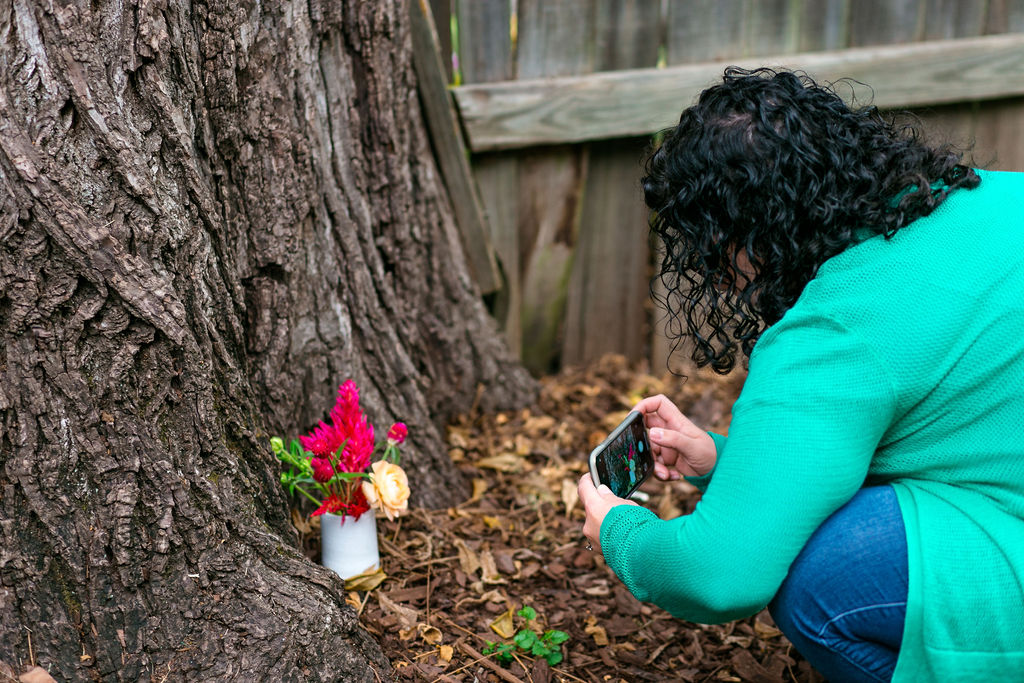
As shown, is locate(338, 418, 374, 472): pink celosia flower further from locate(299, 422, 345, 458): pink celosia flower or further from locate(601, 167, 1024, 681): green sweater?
locate(601, 167, 1024, 681): green sweater

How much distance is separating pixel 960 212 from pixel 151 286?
1369 mm

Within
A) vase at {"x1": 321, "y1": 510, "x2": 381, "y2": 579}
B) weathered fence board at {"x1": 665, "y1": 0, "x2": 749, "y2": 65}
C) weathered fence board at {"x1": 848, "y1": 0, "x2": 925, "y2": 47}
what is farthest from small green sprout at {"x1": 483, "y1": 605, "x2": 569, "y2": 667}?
weathered fence board at {"x1": 848, "y1": 0, "x2": 925, "y2": 47}

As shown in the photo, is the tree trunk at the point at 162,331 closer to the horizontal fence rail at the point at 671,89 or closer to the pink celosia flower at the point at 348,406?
the pink celosia flower at the point at 348,406

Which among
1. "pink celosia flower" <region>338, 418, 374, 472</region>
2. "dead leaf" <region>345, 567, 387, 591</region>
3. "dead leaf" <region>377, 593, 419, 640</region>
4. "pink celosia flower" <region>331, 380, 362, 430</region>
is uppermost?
"pink celosia flower" <region>331, 380, 362, 430</region>

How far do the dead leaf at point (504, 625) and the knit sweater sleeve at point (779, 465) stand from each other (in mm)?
662

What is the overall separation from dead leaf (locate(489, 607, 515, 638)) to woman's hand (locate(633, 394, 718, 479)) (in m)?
0.48

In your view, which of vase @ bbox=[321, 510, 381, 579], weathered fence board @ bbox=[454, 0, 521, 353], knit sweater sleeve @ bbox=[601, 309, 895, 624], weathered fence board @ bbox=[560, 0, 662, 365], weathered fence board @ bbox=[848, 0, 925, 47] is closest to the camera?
knit sweater sleeve @ bbox=[601, 309, 895, 624]

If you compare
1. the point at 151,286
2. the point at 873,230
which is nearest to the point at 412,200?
the point at 151,286

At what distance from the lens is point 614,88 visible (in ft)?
9.83

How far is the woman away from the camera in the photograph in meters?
1.35

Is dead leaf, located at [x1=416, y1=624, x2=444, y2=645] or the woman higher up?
the woman

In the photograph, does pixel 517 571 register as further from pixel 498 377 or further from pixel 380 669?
pixel 498 377

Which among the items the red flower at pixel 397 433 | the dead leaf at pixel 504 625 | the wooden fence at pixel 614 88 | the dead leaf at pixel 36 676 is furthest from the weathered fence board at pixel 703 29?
the dead leaf at pixel 36 676

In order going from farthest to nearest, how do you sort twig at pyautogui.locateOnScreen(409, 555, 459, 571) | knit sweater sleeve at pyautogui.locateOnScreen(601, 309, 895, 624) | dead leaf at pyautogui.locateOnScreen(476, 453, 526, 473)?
dead leaf at pyautogui.locateOnScreen(476, 453, 526, 473)
twig at pyautogui.locateOnScreen(409, 555, 459, 571)
knit sweater sleeve at pyautogui.locateOnScreen(601, 309, 895, 624)
